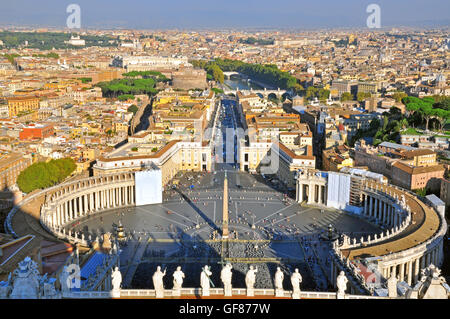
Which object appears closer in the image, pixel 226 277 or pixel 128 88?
pixel 226 277

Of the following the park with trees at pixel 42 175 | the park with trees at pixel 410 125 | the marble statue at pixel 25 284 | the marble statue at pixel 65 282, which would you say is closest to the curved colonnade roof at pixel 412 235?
the marble statue at pixel 65 282

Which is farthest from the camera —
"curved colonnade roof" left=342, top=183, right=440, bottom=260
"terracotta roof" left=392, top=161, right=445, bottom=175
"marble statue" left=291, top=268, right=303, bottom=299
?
"terracotta roof" left=392, top=161, right=445, bottom=175

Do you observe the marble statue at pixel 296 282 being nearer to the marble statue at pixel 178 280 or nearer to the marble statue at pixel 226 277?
the marble statue at pixel 226 277

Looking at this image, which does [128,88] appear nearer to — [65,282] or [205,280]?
[65,282]

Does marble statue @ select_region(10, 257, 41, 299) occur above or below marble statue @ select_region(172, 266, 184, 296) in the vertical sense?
above

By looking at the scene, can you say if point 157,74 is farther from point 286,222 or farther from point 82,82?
point 286,222

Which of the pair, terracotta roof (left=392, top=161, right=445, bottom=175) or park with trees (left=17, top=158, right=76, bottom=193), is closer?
terracotta roof (left=392, top=161, right=445, bottom=175)

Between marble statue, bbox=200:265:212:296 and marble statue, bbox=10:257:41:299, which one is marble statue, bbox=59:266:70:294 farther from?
marble statue, bbox=200:265:212:296

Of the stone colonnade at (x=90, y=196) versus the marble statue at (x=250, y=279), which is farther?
the stone colonnade at (x=90, y=196)

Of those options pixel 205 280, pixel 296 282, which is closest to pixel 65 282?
pixel 205 280

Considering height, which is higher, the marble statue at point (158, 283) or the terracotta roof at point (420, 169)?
the marble statue at point (158, 283)

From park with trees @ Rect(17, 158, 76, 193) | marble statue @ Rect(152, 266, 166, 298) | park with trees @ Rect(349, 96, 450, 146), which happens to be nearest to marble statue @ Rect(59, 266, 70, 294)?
marble statue @ Rect(152, 266, 166, 298)
